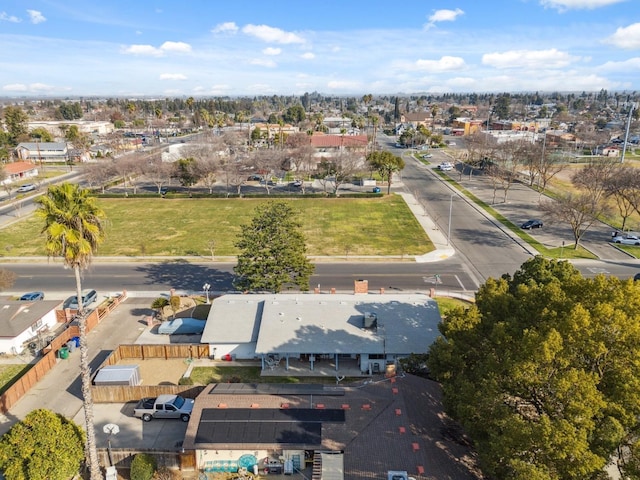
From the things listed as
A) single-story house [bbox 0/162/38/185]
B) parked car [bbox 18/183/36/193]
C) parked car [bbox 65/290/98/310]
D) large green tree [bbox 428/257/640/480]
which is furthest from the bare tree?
single-story house [bbox 0/162/38/185]

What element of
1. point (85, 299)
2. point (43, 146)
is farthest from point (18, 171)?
Answer: point (85, 299)

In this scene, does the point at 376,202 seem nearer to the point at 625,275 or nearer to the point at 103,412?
the point at 625,275

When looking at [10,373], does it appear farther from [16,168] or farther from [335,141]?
[335,141]

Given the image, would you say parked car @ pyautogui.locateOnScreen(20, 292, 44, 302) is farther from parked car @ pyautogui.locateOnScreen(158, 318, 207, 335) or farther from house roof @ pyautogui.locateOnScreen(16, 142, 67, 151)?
house roof @ pyautogui.locateOnScreen(16, 142, 67, 151)

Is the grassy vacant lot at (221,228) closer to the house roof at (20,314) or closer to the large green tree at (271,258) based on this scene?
the large green tree at (271,258)

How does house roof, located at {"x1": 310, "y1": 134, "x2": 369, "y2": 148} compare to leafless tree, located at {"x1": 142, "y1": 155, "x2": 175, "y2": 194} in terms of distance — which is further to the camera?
house roof, located at {"x1": 310, "y1": 134, "x2": 369, "y2": 148}

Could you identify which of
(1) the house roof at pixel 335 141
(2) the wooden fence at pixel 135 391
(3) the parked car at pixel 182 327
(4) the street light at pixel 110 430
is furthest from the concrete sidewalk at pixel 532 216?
(4) the street light at pixel 110 430

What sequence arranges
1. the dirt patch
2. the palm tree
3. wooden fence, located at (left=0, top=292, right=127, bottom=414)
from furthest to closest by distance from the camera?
the dirt patch, wooden fence, located at (left=0, top=292, right=127, bottom=414), the palm tree

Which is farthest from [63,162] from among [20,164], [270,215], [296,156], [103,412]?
[103,412]
